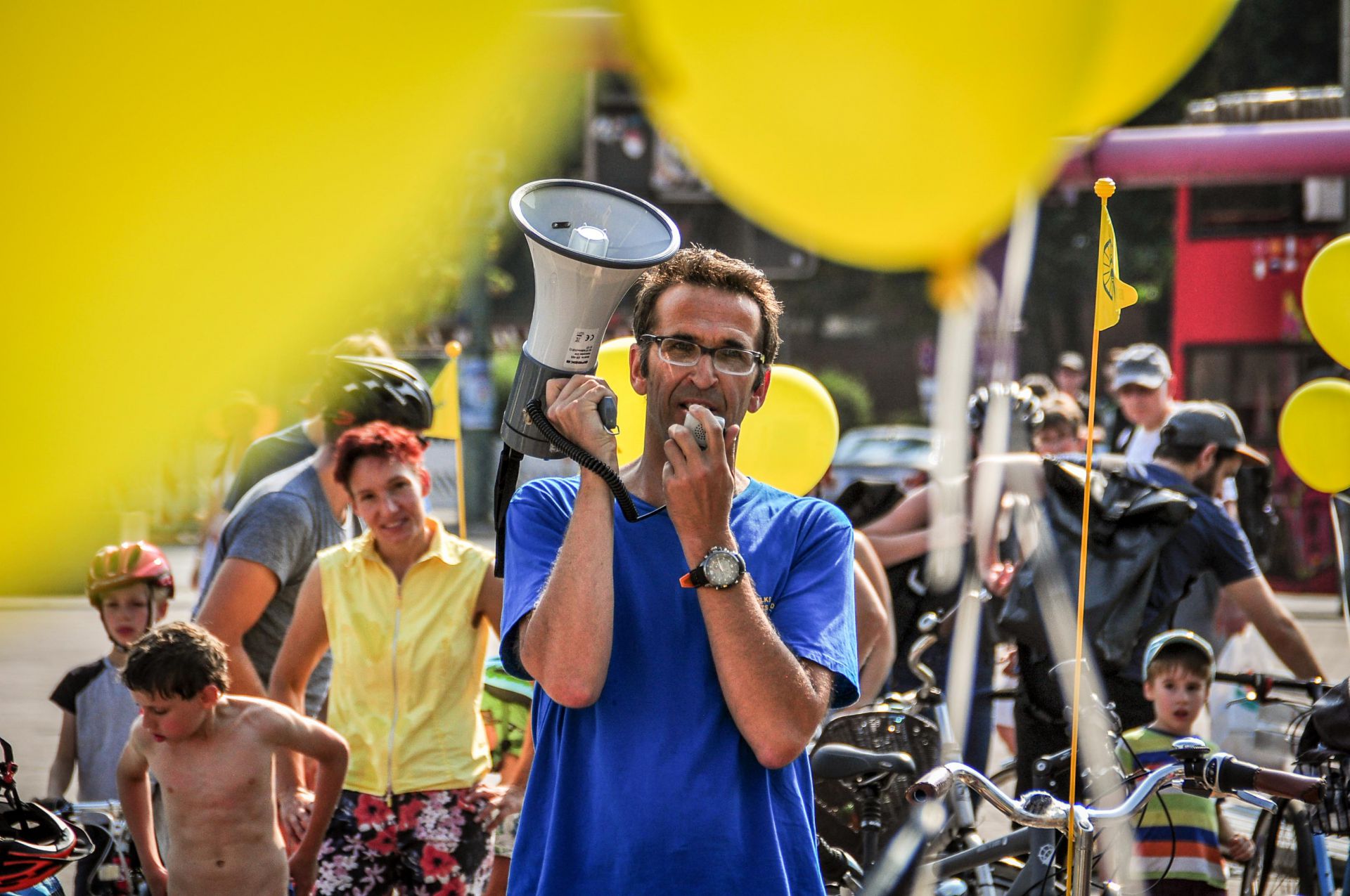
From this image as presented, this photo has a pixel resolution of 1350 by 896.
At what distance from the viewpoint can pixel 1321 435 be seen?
4652 millimetres

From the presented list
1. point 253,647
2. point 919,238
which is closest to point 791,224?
point 919,238

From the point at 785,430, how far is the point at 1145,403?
3.12 m

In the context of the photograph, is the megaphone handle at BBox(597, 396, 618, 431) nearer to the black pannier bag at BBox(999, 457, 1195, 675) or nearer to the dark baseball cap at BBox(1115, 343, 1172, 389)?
the black pannier bag at BBox(999, 457, 1195, 675)

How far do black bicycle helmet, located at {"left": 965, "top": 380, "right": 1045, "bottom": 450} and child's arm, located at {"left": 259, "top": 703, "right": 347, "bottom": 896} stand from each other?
2385mm

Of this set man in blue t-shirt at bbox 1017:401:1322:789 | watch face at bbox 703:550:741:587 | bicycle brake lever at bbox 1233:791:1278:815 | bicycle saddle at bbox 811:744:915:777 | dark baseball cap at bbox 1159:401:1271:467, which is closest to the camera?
watch face at bbox 703:550:741:587

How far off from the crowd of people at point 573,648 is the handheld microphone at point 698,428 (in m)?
0.01

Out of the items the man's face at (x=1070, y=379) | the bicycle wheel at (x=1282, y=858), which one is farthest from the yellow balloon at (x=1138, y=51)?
the man's face at (x=1070, y=379)

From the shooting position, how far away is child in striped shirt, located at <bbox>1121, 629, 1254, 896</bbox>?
12.2ft

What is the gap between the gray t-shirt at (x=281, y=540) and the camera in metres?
3.55

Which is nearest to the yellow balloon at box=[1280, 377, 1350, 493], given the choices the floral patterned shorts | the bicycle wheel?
the bicycle wheel

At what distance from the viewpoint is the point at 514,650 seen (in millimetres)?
2076

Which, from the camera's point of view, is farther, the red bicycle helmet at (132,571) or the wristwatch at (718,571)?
the red bicycle helmet at (132,571)

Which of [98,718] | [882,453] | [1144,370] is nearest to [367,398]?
[98,718]

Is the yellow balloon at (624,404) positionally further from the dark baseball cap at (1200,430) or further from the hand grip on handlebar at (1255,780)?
the dark baseball cap at (1200,430)
